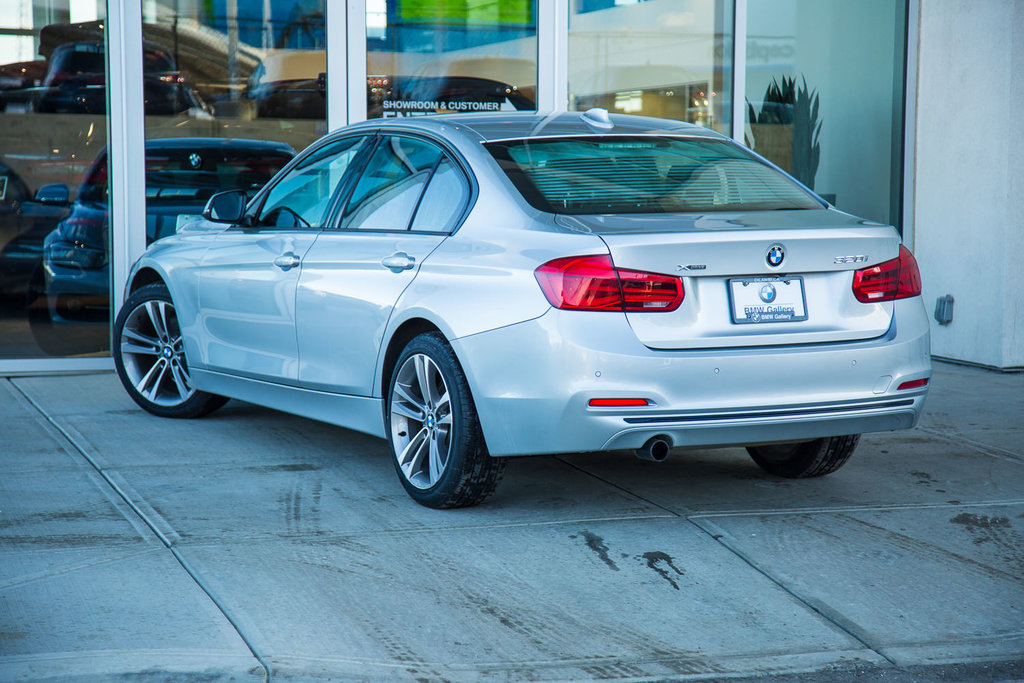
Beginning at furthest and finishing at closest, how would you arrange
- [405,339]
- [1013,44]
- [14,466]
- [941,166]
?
[941,166]
[1013,44]
[14,466]
[405,339]

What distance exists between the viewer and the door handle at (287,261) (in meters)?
5.75

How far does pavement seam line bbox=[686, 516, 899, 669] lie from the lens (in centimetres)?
375

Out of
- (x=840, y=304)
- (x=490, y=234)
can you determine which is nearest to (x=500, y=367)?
(x=490, y=234)

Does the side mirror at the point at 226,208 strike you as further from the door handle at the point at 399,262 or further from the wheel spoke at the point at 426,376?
the wheel spoke at the point at 426,376

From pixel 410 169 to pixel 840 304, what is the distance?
189 centimetres

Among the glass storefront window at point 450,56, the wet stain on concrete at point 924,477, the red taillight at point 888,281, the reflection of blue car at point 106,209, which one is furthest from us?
the glass storefront window at point 450,56

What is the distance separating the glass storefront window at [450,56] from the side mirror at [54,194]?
2.20 m

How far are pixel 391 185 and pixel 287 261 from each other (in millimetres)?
634

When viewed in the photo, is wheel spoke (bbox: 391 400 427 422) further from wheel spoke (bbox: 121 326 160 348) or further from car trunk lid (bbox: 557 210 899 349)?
wheel spoke (bbox: 121 326 160 348)

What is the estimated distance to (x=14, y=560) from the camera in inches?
171

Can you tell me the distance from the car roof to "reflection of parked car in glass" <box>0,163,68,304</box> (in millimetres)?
3624

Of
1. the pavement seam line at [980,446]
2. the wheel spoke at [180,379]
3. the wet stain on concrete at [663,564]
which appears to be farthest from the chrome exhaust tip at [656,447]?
the wheel spoke at [180,379]

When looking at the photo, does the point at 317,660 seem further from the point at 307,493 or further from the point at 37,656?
the point at 307,493

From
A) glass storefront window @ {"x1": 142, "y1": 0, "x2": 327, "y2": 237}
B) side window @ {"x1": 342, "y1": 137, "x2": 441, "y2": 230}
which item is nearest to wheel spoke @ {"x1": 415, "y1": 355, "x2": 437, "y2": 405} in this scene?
side window @ {"x1": 342, "y1": 137, "x2": 441, "y2": 230}
